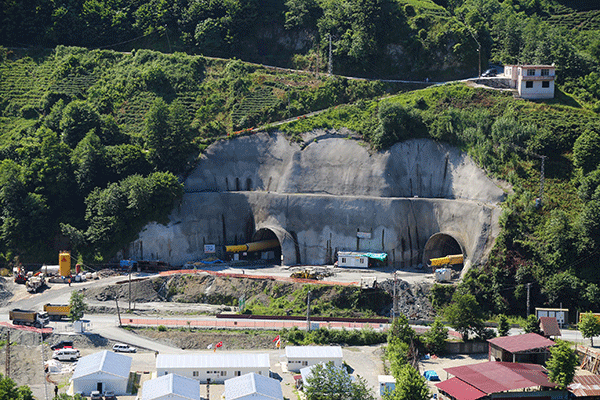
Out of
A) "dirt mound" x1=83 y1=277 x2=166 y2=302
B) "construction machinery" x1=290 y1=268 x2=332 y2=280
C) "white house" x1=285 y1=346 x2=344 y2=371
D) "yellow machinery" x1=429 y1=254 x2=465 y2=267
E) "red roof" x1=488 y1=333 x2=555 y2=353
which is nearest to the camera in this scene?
"white house" x1=285 y1=346 x2=344 y2=371

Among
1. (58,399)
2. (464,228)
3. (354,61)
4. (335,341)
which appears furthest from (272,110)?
(58,399)

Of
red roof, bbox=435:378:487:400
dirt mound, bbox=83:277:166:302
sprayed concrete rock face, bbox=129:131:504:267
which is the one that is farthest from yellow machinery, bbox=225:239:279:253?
red roof, bbox=435:378:487:400

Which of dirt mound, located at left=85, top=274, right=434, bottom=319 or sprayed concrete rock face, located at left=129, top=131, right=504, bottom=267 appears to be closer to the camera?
dirt mound, located at left=85, top=274, right=434, bottom=319

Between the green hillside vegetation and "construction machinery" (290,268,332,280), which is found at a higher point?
the green hillside vegetation

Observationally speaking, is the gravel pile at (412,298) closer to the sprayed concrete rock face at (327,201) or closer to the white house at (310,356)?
the sprayed concrete rock face at (327,201)

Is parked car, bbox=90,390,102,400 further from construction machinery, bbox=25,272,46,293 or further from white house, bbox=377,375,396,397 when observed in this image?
construction machinery, bbox=25,272,46,293

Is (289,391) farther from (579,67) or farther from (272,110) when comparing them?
(579,67)

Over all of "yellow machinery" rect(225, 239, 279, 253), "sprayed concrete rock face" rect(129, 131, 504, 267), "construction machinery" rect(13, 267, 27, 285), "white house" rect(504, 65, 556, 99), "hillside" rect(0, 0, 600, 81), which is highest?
"hillside" rect(0, 0, 600, 81)

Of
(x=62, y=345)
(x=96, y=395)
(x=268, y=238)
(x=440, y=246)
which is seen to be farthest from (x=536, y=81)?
(x=96, y=395)
